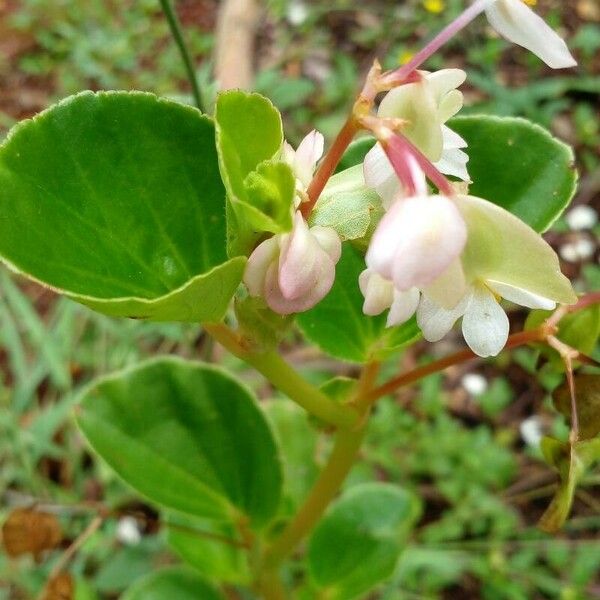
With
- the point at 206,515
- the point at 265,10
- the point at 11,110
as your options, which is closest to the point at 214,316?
the point at 206,515

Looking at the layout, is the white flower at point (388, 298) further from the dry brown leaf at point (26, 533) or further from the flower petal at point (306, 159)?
the dry brown leaf at point (26, 533)

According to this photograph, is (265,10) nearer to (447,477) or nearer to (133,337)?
(133,337)

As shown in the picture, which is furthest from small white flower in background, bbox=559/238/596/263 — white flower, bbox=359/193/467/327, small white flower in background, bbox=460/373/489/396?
white flower, bbox=359/193/467/327

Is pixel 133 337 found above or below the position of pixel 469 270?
below

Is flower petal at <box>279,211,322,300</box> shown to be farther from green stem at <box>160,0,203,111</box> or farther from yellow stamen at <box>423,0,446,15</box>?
yellow stamen at <box>423,0,446,15</box>

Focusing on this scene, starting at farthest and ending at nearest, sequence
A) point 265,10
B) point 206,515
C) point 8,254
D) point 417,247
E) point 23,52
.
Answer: point 23,52 < point 265,10 < point 206,515 < point 8,254 < point 417,247

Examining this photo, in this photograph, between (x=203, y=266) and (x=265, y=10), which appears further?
(x=265, y=10)

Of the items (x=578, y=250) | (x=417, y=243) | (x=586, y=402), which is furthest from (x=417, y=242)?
(x=578, y=250)
